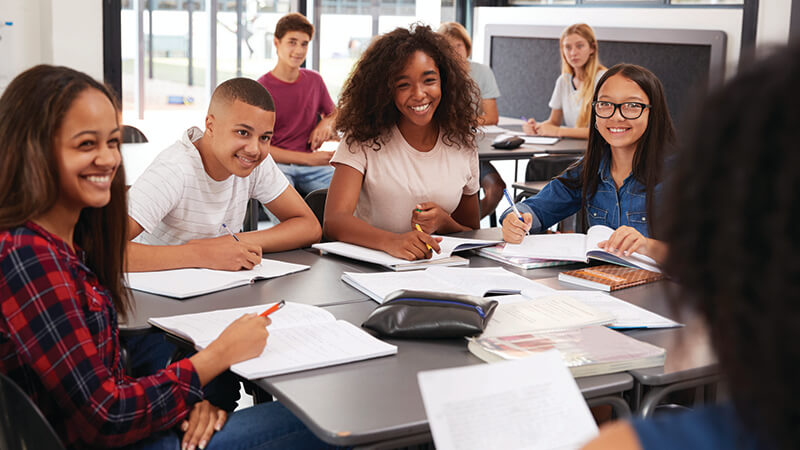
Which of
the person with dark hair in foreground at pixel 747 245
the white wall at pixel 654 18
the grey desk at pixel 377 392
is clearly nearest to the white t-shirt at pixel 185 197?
the grey desk at pixel 377 392

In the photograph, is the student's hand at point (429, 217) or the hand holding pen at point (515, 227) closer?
the hand holding pen at point (515, 227)

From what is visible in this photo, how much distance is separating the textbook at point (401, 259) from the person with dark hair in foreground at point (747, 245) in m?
1.38

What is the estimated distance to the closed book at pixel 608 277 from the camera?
1.82 m

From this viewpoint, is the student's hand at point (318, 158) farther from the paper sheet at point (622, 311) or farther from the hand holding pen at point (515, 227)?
the paper sheet at point (622, 311)

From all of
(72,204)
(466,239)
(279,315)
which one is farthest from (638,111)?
(72,204)

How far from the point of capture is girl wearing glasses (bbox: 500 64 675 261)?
86.0 inches

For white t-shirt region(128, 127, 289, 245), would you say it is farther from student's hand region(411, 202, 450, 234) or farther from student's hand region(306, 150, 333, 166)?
student's hand region(306, 150, 333, 166)

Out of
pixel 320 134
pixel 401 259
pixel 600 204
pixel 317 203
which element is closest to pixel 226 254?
pixel 401 259

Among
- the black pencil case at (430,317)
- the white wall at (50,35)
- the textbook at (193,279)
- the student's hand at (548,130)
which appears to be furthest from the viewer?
the student's hand at (548,130)

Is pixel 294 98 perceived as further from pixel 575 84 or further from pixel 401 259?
pixel 401 259

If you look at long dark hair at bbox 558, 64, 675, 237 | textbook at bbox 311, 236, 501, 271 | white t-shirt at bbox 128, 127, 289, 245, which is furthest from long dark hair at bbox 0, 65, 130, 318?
long dark hair at bbox 558, 64, 675, 237

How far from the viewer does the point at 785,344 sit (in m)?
0.51

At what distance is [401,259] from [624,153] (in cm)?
74

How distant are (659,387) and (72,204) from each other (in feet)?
3.27
